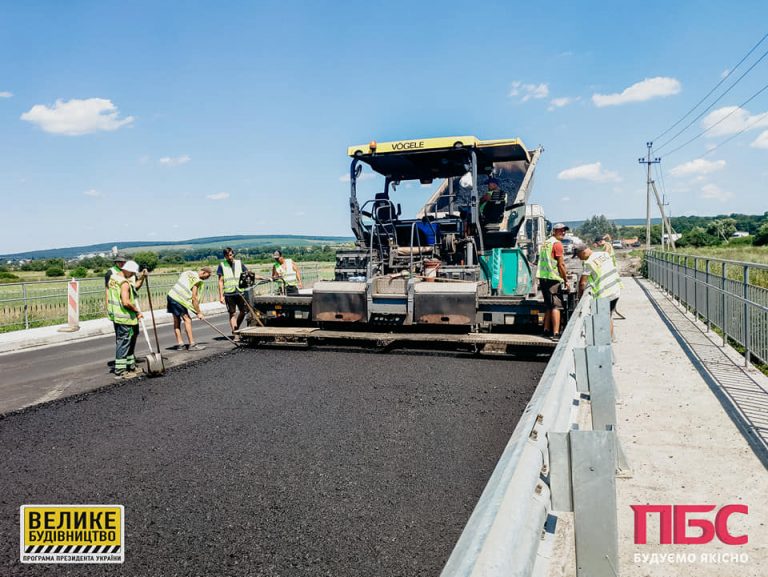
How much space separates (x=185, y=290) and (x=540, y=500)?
28.5 ft

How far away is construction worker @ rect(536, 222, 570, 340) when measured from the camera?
790cm

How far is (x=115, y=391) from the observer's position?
692 centimetres

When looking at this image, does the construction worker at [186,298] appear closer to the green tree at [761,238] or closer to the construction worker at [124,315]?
the construction worker at [124,315]

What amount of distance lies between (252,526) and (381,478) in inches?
37.7

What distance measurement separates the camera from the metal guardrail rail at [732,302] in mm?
6598

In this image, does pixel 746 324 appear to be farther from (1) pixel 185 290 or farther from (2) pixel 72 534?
(1) pixel 185 290

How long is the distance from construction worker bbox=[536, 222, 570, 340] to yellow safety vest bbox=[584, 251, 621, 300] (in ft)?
2.15

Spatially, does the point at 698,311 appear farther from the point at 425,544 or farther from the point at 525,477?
the point at 525,477

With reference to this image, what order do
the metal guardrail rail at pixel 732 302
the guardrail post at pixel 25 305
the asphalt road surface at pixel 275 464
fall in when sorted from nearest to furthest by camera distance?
the asphalt road surface at pixel 275 464, the metal guardrail rail at pixel 732 302, the guardrail post at pixel 25 305

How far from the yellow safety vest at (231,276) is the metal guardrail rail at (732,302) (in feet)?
23.4

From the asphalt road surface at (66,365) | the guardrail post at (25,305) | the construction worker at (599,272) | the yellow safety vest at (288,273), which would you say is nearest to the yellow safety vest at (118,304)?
the asphalt road surface at (66,365)

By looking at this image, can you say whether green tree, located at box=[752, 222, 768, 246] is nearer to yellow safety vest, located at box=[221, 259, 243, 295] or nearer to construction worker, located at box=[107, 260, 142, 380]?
yellow safety vest, located at box=[221, 259, 243, 295]

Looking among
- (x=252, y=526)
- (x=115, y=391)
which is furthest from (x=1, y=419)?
(x=252, y=526)

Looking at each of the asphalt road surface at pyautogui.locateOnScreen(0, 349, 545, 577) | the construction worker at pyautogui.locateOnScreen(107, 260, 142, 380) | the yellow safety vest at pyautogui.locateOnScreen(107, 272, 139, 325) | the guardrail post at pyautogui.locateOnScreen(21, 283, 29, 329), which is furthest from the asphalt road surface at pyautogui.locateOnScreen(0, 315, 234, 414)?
the guardrail post at pyautogui.locateOnScreen(21, 283, 29, 329)
